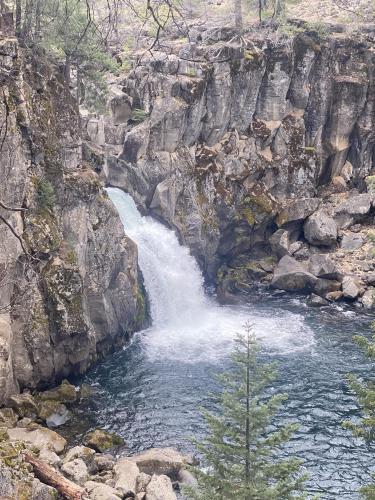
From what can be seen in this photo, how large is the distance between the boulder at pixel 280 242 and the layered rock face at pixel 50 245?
14792 mm

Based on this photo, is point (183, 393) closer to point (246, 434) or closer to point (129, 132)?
point (246, 434)

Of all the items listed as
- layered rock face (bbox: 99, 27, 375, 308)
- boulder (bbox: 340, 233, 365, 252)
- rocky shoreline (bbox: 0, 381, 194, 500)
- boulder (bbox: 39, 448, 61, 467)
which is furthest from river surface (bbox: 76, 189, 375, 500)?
boulder (bbox: 340, 233, 365, 252)

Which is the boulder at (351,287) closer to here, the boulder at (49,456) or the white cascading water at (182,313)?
the white cascading water at (182,313)

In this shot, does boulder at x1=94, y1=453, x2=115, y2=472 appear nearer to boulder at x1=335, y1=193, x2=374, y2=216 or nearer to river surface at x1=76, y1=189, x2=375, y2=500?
river surface at x1=76, y1=189, x2=375, y2=500

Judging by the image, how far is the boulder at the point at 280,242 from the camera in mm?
38719

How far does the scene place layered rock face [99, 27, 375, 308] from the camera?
35531 millimetres

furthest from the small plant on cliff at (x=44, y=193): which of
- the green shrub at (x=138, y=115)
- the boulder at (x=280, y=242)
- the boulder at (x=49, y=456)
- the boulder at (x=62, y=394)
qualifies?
the boulder at (x=280, y=242)

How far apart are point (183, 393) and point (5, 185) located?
39.8 ft

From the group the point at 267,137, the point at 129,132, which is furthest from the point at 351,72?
the point at 129,132

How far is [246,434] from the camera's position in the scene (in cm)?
1072

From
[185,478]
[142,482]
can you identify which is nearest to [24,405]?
[142,482]

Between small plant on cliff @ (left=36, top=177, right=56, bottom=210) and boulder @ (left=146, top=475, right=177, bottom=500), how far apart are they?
1307 cm

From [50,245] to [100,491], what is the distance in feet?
39.1

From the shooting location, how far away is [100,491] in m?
14.8
